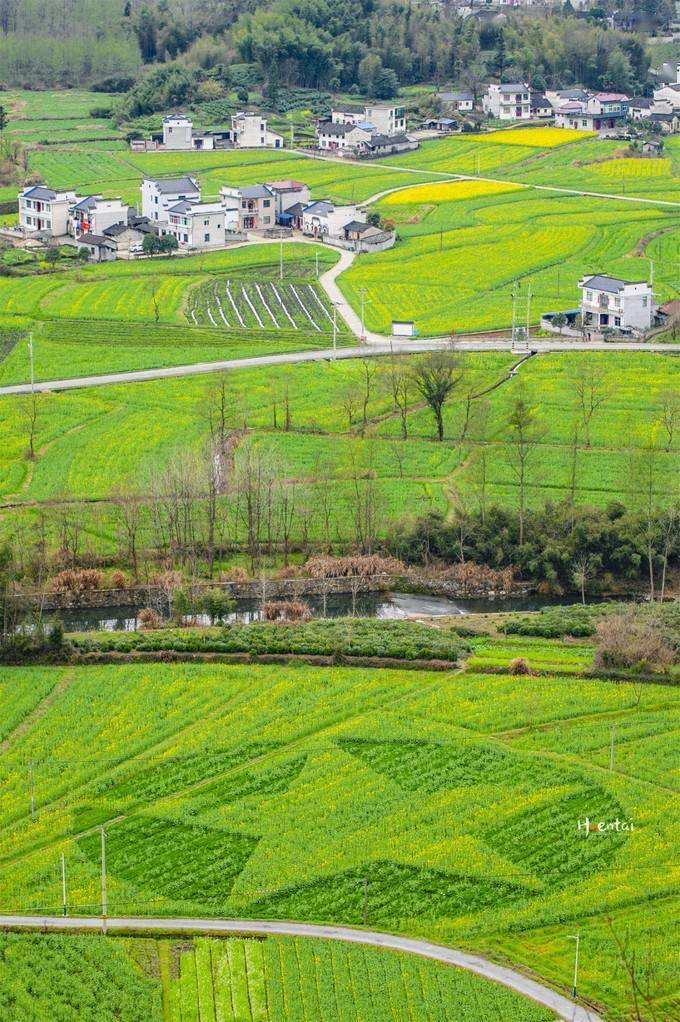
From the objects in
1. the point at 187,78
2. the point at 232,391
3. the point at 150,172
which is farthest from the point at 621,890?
the point at 187,78

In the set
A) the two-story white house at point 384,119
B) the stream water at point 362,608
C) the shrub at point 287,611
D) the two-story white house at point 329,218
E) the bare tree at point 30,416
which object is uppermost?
the two-story white house at point 384,119

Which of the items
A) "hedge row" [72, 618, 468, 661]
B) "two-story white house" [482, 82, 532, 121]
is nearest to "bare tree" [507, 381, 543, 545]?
"hedge row" [72, 618, 468, 661]

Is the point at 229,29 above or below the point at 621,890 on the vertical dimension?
above

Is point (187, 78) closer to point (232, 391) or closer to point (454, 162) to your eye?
point (454, 162)

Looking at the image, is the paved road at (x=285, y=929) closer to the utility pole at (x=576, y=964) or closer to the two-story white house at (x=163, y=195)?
the utility pole at (x=576, y=964)

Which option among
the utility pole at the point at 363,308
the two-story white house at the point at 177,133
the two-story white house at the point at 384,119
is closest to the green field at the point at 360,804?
the utility pole at the point at 363,308

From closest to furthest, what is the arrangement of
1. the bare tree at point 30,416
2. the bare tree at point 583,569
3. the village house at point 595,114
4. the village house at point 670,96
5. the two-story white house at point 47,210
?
1. the bare tree at point 583,569
2. the bare tree at point 30,416
3. the two-story white house at point 47,210
4. the village house at point 595,114
5. the village house at point 670,96

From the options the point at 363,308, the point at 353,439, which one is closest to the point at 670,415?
the point at 353,439

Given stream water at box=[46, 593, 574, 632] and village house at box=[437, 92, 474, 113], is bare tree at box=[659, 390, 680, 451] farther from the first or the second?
village house at box=[437, 92, 474, 113]
